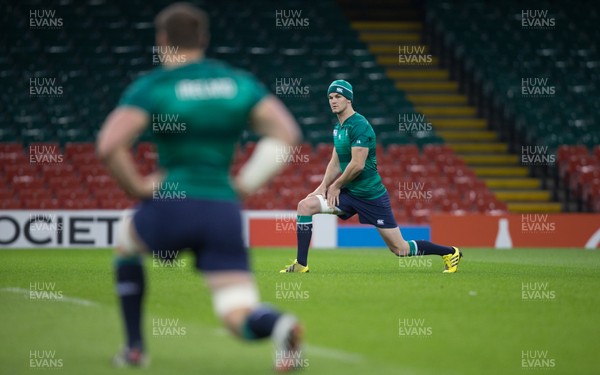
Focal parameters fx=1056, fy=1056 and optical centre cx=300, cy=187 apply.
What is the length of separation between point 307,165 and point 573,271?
10413 mm

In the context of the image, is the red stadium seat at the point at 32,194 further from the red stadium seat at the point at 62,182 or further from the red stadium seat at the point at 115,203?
the red stadium seat at the point at 115,203

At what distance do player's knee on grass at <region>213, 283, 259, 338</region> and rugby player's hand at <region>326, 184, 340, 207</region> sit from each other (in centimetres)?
727

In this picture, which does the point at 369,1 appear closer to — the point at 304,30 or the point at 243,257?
the point at 304,30

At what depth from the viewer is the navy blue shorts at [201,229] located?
18.0ft

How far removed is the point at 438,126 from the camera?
92.8ft

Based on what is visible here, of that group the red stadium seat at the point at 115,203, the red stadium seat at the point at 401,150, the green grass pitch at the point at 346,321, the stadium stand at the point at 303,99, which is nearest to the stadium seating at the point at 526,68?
the stadium stand at the point at 303,99

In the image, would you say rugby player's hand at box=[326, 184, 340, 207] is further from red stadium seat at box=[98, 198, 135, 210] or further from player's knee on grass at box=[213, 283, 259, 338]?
red stadium seat at box=[98, 198, 135, 210]

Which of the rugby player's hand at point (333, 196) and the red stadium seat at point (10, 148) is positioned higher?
the red stadium seat at point (10, 148)

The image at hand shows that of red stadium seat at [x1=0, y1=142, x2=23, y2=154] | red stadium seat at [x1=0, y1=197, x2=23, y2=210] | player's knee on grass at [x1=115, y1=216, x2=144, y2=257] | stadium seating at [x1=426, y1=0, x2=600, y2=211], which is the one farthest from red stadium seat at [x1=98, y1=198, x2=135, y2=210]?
player's knee on grass at [x1=115, y1=216, x2=144, y2=257]

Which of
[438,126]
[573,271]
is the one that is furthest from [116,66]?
[573,271]

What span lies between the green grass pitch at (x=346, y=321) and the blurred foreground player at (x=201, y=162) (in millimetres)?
822

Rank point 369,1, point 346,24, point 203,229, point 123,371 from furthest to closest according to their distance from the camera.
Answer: point 369,1, point 346,24, point 123,371, point 203,229

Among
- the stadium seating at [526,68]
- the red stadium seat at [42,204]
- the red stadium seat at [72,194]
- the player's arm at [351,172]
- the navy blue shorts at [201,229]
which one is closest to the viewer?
the navy blue shorts at [201,229]

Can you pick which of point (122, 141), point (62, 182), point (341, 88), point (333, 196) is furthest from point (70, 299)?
point (62, 182)
